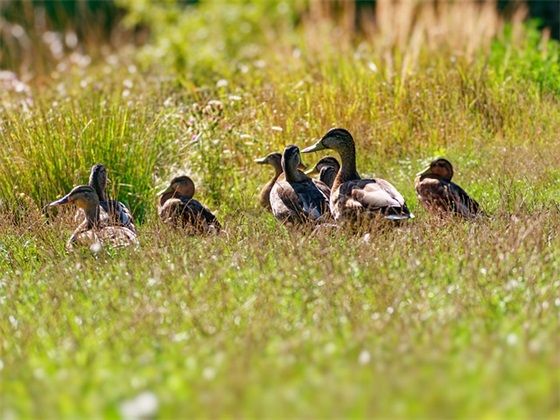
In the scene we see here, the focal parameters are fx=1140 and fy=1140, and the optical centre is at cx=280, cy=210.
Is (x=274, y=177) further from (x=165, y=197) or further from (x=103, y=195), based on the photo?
(x=103, y=195)

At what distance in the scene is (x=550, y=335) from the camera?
530 cm

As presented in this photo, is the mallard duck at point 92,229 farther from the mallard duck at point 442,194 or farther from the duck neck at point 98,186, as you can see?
the mallard duck at point 442,194

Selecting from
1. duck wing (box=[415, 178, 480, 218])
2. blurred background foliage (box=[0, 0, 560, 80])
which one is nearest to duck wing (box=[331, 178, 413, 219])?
duck wing (box=[415, 178, 480, 218])

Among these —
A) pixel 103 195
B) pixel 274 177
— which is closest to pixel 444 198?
pixel 274 177

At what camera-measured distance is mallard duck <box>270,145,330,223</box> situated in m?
8.97

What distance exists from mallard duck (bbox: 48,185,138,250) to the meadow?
0.14 meters

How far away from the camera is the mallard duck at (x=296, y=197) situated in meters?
8.97

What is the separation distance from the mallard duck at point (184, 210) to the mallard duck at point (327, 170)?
4.30 ft

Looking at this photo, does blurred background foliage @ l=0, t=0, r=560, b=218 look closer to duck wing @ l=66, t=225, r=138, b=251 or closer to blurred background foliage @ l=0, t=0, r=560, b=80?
blurred background foliage @ l=0, t=0, r=560, b=80

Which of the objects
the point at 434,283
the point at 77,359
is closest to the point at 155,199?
the point at 434,283

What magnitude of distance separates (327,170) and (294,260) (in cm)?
365

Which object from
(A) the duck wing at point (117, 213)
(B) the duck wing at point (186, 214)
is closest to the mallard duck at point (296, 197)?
(B) the duck wing at point (186, 214)

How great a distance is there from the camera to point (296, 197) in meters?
9.08

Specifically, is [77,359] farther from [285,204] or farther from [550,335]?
[285,204]
